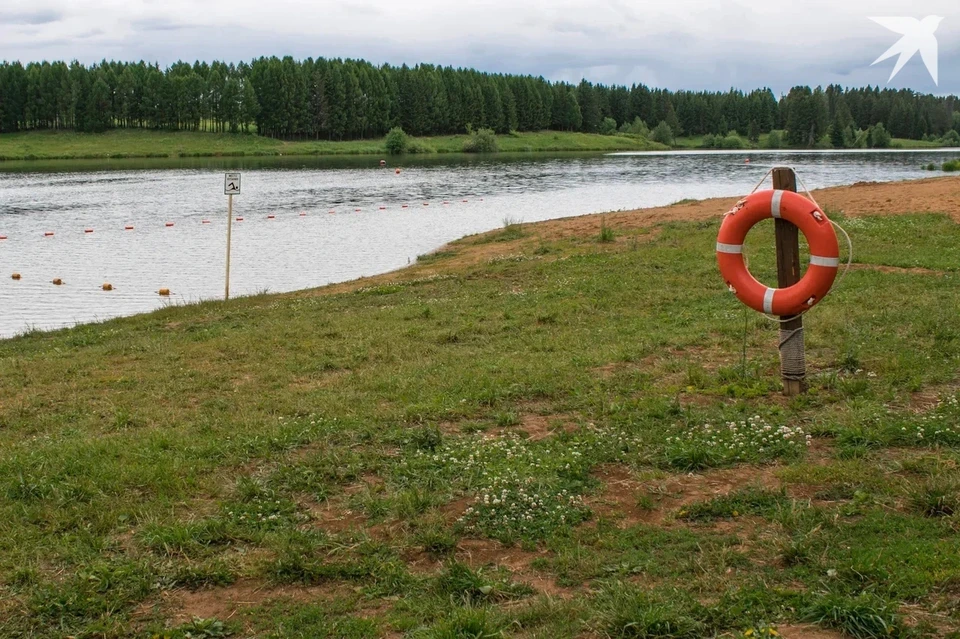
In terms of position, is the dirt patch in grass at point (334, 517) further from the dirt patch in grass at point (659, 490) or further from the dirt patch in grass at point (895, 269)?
the dirt patch in grass at point (895, 269)

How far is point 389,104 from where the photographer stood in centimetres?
11350

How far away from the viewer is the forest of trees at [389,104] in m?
102

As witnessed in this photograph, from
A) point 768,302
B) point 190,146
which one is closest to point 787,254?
point 768,302

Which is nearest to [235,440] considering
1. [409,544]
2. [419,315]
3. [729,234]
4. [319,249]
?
[409,544]

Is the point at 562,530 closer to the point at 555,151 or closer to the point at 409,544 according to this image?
the point at 409,544

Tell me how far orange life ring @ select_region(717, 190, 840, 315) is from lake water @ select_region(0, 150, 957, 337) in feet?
24.7

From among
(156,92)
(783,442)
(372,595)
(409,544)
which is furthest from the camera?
(156,92)

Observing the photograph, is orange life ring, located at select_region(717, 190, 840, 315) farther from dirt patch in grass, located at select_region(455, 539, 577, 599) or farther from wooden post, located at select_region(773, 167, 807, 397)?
dirt patch in grass, located at select_region(455, 539, 577, 599)

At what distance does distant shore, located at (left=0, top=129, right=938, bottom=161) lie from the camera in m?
86.1

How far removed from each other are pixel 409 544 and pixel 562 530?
85cm

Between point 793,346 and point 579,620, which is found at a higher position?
point 793,346

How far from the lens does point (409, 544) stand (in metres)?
4.88

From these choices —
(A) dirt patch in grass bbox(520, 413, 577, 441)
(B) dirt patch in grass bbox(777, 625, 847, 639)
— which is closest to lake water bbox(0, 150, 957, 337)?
(A) dirt patch in grass bbox(520, 413, 577, 441)

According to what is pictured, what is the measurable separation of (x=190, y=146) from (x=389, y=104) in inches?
1170
